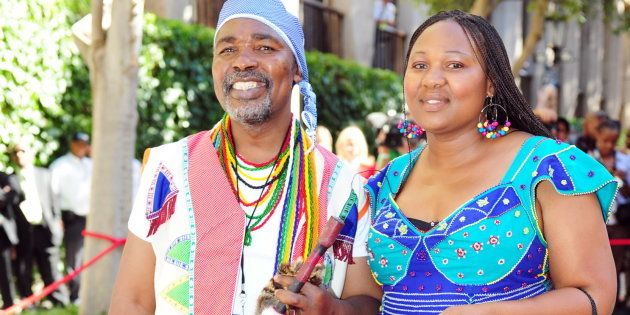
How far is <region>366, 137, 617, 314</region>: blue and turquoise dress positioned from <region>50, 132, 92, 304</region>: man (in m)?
6.38

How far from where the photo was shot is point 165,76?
10.6 metres

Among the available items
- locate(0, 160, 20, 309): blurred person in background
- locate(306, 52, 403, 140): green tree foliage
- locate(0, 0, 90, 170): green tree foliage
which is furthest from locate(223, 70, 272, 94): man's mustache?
locate(306, 52, 403, 140): green tree foliage

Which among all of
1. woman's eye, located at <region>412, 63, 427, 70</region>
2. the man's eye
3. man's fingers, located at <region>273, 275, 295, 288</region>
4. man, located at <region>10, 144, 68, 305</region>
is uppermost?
the man's eye

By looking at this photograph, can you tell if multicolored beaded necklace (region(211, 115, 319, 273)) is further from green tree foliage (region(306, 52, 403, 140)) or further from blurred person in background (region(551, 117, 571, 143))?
green tree foliage (region(306, 52, 403, 140))

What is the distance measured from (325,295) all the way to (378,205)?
56cm

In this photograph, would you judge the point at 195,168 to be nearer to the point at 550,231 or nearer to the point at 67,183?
the point at 550,231

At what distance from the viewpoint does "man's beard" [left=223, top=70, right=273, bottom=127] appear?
3.19 meters

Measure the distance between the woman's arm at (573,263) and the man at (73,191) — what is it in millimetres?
6735

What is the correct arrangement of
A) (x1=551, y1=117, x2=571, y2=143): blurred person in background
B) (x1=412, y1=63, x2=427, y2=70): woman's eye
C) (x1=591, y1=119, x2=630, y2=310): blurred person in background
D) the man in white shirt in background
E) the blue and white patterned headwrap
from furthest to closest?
the man in white shirt in background, (x1=551, y1=117, x2=571, y2=143): blurred person in background, (x1=591, y1=119, x2=630, y2=310): blurred person in background, the blue and white patterned headwrap, (x1=412, y1=63, x2=427, y2=70): woman's eye

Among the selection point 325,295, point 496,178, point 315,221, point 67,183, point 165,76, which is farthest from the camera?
point 165,76

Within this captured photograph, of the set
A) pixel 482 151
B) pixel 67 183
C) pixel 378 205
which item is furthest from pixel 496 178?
pixel 67 183

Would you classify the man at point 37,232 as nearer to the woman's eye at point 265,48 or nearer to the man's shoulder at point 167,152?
the man's shoulder at point 167,152

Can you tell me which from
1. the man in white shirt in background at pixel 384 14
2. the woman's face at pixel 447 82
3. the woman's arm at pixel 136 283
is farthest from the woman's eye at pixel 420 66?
the man in white shirt in background at pixel 384 14

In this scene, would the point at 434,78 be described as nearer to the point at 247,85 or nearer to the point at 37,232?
the point at 247,85
